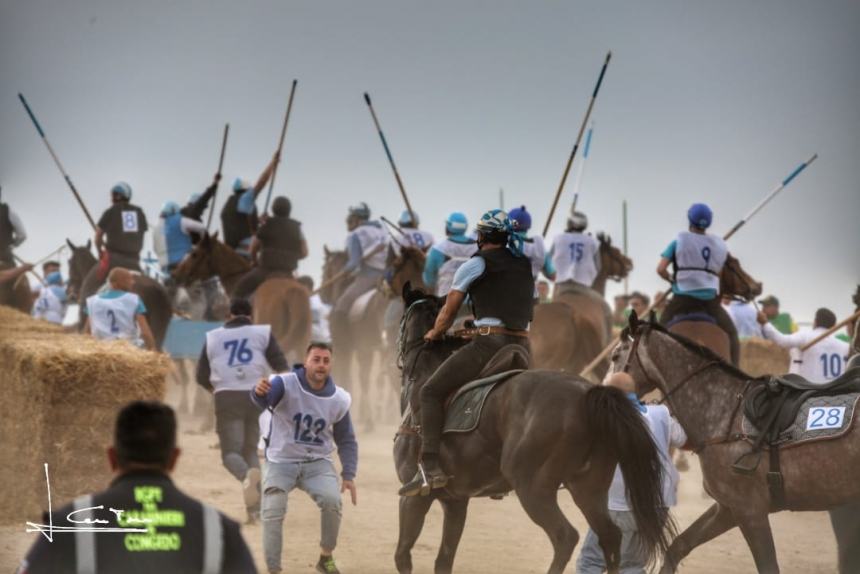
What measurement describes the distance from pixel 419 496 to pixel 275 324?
8.71 meters

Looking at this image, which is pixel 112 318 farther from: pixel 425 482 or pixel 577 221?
pixel 425 482

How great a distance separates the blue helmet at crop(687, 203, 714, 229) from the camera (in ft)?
43.2

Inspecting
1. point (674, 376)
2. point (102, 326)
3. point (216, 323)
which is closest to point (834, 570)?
point (674, 376)

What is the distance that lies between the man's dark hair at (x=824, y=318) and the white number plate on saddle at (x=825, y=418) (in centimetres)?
706

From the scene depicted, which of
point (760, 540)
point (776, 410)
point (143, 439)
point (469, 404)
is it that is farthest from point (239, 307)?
point (143, 439)

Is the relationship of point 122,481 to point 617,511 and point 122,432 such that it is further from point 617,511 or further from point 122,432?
point 617,511

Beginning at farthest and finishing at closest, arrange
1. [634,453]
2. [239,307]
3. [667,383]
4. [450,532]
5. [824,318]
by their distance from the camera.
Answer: [824,318] → [239,307] → [667,383] → [450,532] → [634,453]

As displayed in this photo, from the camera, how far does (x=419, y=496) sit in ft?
30.1

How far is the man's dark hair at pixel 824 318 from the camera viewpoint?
51.7 feet

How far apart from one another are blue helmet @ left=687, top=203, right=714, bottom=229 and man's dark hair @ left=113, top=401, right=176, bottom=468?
9459mm

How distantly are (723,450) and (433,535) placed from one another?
4.25 m

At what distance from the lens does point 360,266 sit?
20469 mm

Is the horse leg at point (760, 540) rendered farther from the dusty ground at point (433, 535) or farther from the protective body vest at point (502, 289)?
the dusty ground at point (433, 535)

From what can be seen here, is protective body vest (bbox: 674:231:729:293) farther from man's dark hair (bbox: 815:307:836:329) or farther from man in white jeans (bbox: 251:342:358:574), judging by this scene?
man in white jeans (bbox: 251:342:358:574)
